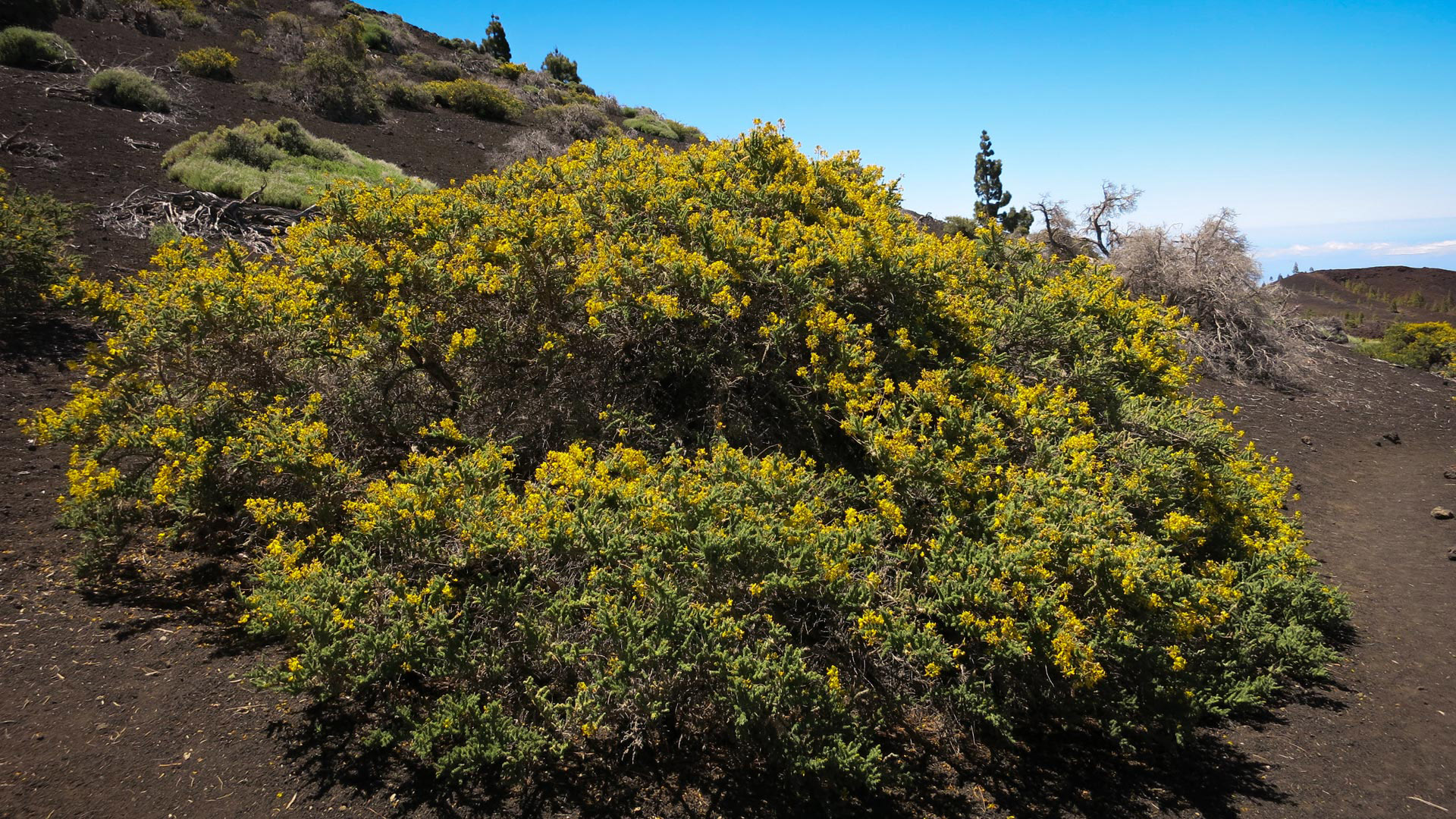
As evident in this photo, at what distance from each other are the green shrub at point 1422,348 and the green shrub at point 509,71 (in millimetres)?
30876

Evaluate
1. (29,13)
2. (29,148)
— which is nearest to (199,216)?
(29,148)

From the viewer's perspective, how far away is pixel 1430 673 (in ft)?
17.8

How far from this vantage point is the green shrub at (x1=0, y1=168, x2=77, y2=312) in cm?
704

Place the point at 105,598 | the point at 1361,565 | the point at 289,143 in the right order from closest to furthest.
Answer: the point at 105,598 → the point at 1361,565 → the point at 289,143

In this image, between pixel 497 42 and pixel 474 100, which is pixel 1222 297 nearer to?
pixel 474 100

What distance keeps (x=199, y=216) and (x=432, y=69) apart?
18.6 m

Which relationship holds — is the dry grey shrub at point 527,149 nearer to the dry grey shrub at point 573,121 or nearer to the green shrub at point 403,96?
the dry grey shrub at point 573,121

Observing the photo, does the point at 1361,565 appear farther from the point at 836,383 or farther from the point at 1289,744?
the point at 836,383

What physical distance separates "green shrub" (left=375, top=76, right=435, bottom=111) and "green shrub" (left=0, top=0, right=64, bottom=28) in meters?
7.80

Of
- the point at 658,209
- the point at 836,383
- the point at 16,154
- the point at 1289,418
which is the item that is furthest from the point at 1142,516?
the point at 16,154

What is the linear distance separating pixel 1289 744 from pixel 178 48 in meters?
27.8

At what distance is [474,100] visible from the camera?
2188cm

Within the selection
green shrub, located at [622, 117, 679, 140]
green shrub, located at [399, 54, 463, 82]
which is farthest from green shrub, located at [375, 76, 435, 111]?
green shrub, located at [622, 117, 679, 140]

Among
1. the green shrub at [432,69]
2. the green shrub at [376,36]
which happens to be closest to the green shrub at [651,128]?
the green shrub at [432,69]
